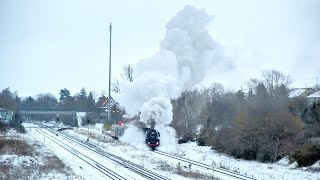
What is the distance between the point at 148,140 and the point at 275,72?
198 feet

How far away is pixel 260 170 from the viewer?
1149 inches

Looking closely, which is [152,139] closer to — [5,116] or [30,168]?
[30,168]

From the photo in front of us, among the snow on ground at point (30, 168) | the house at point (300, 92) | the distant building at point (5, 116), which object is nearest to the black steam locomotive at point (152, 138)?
the snow on ground at point (30, 168)

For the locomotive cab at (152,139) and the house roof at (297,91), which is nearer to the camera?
the locomotive cab at (152,139)

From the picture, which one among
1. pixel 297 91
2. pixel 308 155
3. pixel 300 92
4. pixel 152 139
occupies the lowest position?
pixel 308 155

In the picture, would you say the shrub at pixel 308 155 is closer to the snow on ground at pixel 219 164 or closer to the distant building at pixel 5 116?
the snow on ground at pixel 219 164

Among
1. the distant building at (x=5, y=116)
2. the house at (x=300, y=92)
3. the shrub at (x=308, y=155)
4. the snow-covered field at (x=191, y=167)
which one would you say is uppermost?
the house at (x=300, y=92)

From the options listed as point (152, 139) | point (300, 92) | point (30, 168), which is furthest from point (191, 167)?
point (300, 92)

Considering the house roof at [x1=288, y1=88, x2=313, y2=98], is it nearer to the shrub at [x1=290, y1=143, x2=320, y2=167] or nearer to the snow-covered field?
the snow-covered field

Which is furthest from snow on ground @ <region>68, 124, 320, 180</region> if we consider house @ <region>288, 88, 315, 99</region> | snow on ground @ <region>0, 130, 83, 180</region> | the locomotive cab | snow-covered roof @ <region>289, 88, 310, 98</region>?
snow-covered roof @ <region>289, 88, 310, 98</region>

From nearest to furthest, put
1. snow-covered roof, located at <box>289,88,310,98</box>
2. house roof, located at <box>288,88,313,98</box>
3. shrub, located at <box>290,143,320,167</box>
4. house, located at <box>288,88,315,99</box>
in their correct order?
shrub, located at <box>290,143,320,167</box> → house, located at <box>288,88,315,99</box> → house roof, located at <box>288,88,313,98</box> → snow-covered roof, located at <box>289,88,310,98</box>

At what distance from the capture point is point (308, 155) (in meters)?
29.3

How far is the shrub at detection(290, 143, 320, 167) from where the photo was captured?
29.2 meters

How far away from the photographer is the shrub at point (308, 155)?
29156 mm
